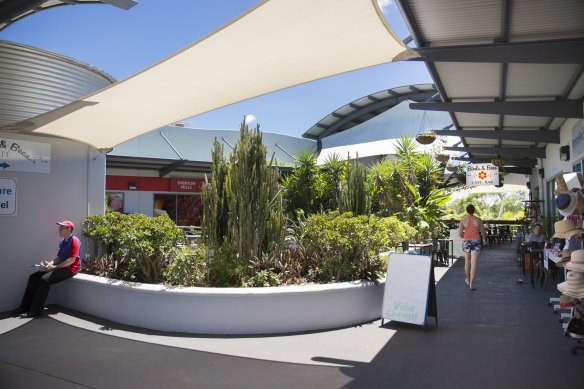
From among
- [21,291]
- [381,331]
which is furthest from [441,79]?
[21,291]

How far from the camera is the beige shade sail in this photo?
4.07 metres

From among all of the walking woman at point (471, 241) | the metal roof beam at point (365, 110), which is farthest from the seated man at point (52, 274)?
the metal roof beam at point (365, 110)

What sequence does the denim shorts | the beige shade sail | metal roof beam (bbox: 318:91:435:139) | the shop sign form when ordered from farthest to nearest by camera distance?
metal roof beam (bbox: 318:91:435:139)
the shop sign
the denim shorts
the beige shade sail

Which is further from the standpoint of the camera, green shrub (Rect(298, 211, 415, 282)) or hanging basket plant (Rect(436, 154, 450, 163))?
hanging basket plant (Rect(436, 154, 450, 163))

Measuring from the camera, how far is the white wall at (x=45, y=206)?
627 centimetres

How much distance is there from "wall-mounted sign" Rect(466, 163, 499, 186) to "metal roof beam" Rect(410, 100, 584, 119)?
7.47 meters

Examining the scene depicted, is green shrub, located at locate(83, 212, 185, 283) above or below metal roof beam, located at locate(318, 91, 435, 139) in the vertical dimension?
below

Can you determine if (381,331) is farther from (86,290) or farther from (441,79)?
(441,79)

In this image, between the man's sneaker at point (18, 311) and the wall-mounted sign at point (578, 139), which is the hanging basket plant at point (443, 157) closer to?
the wall-mounted sign at point (578, 139)

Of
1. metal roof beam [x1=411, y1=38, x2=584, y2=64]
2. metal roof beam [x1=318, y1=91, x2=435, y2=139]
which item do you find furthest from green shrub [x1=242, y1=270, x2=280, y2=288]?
metal roof beam [x1=318, y1=91, x2=435, y2=139]

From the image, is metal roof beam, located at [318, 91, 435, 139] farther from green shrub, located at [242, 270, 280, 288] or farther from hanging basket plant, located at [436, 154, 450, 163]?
green shrub, located at [242, 270, 280, 288]

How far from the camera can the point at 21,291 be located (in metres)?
6.35

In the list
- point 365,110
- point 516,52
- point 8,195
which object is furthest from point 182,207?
point 365,110

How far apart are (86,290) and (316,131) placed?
2764cm
